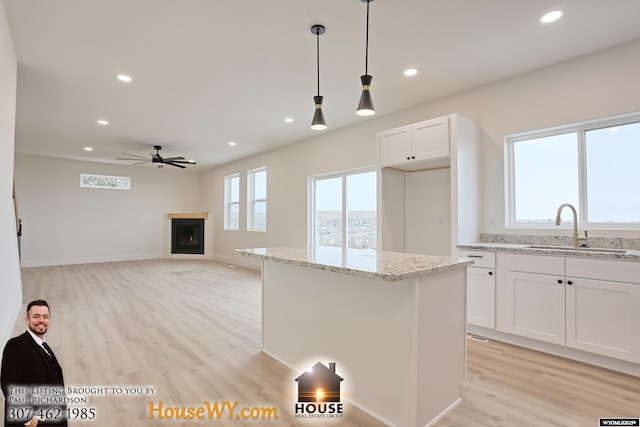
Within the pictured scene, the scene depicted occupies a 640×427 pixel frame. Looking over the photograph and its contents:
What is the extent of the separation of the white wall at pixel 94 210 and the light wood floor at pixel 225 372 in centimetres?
462

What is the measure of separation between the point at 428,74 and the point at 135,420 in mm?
3753

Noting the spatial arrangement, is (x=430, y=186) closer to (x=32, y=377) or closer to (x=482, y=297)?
(x=482, y=297)

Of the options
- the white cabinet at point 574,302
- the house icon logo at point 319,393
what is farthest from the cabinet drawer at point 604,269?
the house icon logo at point 319,393

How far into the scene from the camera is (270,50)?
10.0 ft

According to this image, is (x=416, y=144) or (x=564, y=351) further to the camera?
(x=416, y=144)

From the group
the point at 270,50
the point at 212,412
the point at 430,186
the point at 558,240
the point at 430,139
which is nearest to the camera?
the point at 212,412

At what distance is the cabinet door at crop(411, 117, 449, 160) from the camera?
11.5 feet

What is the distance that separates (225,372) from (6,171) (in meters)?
2.65

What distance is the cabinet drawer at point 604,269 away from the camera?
244 centimetres

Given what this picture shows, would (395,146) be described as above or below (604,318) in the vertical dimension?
above

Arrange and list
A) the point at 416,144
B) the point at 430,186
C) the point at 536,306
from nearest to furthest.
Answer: the point at 536,306
the point at 416,144
the point at 430,186

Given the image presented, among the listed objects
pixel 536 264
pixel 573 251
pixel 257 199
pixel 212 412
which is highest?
pixel 257 199

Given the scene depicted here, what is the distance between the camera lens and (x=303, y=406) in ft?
6.79

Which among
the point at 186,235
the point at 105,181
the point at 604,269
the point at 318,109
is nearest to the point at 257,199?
the point at 186,235
